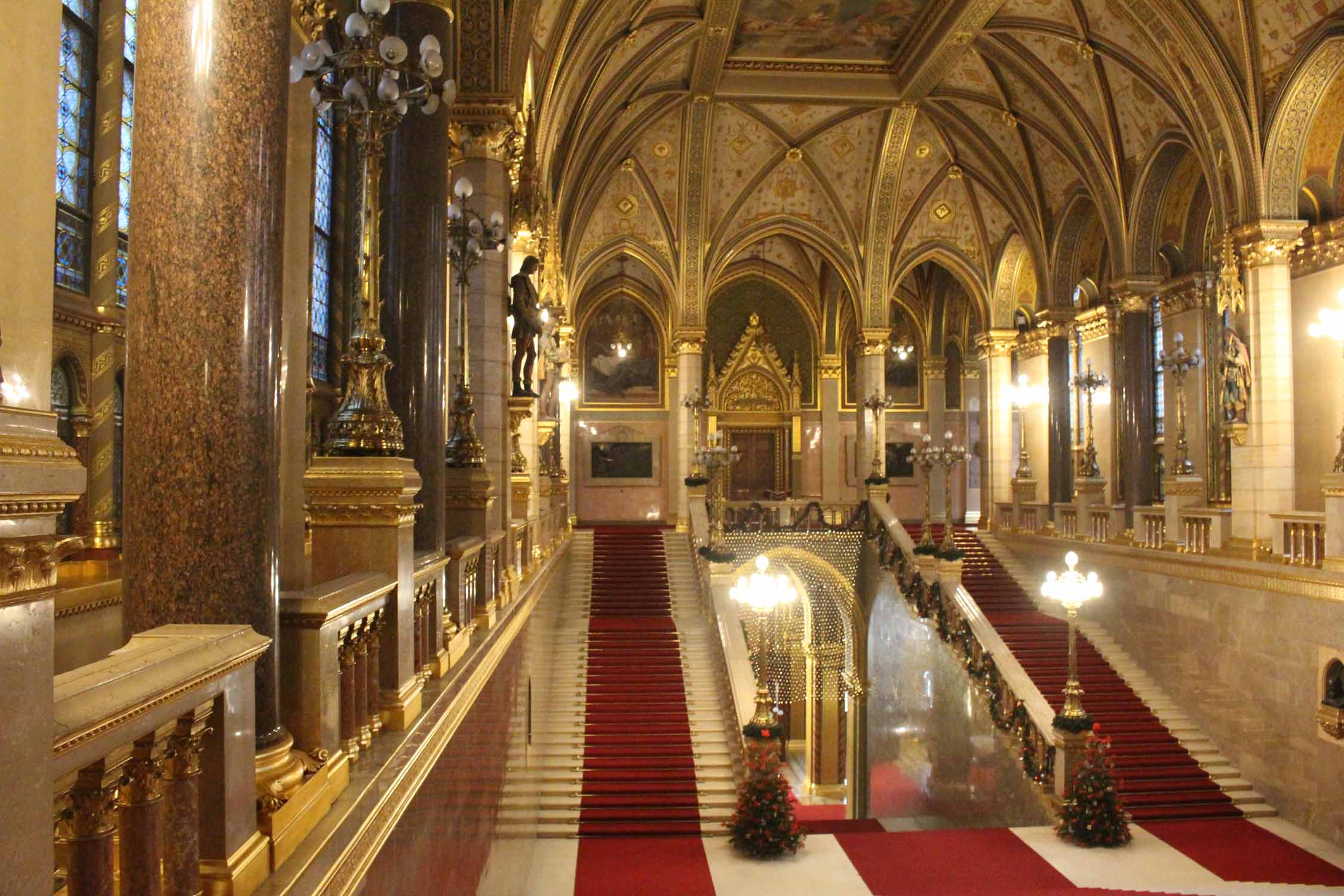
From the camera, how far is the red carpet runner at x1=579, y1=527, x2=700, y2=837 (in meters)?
12.4

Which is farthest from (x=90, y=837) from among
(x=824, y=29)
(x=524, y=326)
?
(x=824, y=29)

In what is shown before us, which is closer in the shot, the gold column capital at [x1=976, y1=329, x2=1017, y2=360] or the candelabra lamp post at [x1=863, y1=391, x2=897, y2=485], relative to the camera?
the candelabra lamp post at [x1=863, y1=391, x2=897, y2=485]

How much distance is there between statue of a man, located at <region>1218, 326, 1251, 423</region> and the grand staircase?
8.69m

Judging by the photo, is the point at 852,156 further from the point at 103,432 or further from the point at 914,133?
the point at 103,432

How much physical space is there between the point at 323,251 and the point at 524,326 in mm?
2291

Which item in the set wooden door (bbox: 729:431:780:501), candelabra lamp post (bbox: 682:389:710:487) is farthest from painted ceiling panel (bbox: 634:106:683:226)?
wooden door (bbox: 729:431:780:501)

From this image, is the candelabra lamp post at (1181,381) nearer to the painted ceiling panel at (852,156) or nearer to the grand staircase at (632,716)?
the grand staircase at (632,716)

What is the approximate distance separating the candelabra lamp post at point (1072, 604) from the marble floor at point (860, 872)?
4.43 feet

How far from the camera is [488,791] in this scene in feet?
22.1

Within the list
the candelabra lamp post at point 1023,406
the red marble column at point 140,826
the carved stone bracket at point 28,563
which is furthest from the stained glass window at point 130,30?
the candelabra lamp post at point 1023,406

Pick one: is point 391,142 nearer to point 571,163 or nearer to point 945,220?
point 571,163

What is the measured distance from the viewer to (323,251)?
1009 centimetres

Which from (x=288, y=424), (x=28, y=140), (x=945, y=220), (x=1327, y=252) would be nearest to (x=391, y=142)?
(x=288, y=424)

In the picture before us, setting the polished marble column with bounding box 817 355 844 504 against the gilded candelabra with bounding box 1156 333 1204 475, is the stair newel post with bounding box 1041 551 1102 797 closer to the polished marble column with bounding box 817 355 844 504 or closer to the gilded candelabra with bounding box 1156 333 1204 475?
the gilded candelabra with bounding box 1156 333 1204 475
